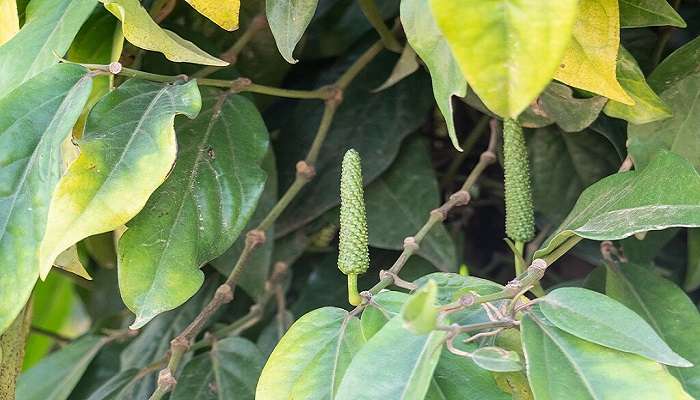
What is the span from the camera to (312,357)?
15.9 inches

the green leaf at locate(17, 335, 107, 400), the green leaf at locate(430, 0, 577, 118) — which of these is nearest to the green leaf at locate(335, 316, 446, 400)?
the green leaf at locate(430, 0, 577, 118)

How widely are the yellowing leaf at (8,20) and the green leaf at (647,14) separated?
0.35 meters

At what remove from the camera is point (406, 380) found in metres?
0.34

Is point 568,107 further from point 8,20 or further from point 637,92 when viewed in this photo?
point 8,20

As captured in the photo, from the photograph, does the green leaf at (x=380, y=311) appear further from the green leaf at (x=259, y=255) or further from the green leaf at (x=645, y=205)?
the green leaf at (x=259, y=255)

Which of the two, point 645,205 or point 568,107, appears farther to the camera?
point 568,107

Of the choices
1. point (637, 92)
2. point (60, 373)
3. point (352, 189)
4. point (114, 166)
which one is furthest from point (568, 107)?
point (60, 373)

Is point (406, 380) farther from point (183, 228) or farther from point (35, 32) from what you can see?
point (35, 32)

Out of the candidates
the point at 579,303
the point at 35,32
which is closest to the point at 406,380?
the point at 579,303

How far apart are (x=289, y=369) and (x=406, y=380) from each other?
9 cm

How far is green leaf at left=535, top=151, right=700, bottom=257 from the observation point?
385 mm

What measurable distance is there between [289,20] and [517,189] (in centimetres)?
16

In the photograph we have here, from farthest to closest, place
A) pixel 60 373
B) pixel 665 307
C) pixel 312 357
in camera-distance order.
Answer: pixel 60 373, pixel 665 307, pixel 312 357

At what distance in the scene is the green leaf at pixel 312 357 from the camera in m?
0.39
